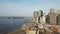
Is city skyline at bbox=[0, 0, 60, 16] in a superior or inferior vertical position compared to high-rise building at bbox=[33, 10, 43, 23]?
superior

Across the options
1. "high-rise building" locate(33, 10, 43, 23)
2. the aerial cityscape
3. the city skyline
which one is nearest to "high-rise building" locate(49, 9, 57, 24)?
the aerial cityscape

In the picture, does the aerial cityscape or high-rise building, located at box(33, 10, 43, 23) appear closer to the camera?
the aerial cityscape

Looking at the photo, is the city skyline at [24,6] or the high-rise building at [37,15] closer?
the city skyline at [24,6]

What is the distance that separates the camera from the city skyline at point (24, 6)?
9.75 feet

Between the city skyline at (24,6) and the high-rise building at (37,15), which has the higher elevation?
the city skyline at (24,6)

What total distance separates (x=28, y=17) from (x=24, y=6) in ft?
1.01

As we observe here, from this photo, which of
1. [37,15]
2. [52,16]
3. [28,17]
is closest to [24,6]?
[28,17]

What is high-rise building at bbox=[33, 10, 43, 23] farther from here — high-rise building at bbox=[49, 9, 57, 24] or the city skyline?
high-rise building at bbox=[49, 9, 57, 24]

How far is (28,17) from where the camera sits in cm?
303

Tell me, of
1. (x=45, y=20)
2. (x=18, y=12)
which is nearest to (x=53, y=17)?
(x=45, y=20)

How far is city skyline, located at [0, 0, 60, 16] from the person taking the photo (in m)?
2.97

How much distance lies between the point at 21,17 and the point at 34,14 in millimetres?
353

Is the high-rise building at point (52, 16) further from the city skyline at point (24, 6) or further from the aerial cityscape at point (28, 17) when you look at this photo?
the city skyline at point (24, 6)

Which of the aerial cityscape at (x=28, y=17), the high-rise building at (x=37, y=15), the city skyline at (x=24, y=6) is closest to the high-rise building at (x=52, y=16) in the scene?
the aerial cityscape at (x=28, y=17)
